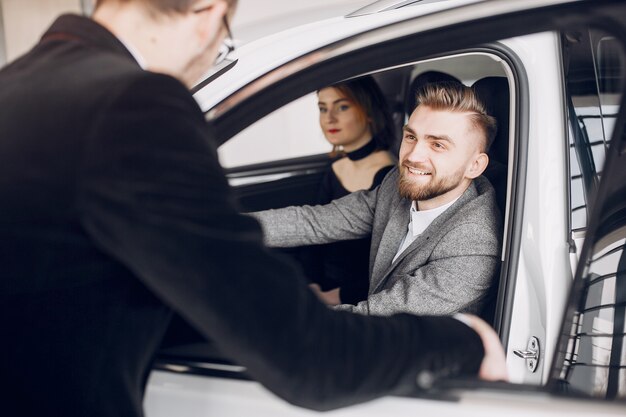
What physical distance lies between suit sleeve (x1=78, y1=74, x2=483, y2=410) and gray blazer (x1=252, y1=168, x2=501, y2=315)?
→ 34.4 inches

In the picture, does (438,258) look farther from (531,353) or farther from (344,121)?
(344,121)

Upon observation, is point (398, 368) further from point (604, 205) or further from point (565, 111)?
point (565, 111)

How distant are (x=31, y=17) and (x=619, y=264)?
20.6ft

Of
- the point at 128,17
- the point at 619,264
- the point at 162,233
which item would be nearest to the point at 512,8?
the point at 619,264

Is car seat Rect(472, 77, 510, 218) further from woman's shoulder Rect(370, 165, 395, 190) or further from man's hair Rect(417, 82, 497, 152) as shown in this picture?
woman's shoulder Rect(370, 165, 395, 190)

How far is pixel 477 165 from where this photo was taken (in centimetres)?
196

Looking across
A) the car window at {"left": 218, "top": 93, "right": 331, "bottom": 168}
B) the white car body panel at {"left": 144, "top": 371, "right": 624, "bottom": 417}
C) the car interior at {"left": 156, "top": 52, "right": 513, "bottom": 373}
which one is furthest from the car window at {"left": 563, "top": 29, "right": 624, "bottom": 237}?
the car window at {"left": 218, "top": 93, "right": 331, "bottom": 168}

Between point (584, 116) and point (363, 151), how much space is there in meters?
1.12

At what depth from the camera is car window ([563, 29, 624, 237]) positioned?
169 cm

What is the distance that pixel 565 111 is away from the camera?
1.79 m

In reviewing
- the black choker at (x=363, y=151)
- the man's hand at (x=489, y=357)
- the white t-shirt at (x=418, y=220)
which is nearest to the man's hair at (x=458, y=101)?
the white t-shirt at (x=418, y=220)

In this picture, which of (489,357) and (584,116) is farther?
(584,116)

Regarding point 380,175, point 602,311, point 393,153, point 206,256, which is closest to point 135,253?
point 206,256

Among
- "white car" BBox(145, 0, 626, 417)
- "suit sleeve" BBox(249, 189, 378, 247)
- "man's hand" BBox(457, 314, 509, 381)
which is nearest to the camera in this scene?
"man's hand" BBox(457, 314, 509, 381)
